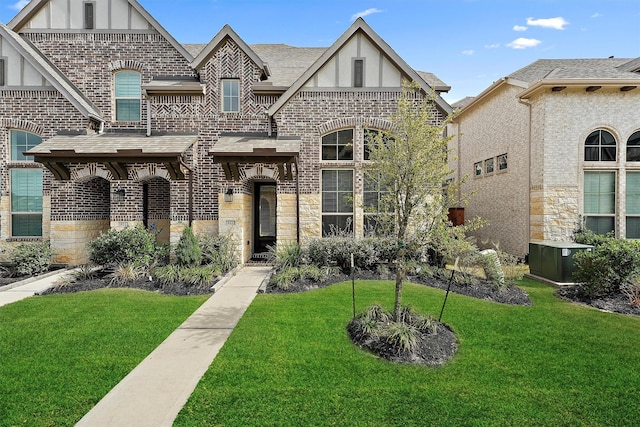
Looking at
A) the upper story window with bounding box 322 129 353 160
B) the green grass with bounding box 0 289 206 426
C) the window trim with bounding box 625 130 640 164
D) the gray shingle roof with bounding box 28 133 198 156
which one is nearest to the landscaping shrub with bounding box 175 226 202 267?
the green grass with bounding box 0 289 206 426

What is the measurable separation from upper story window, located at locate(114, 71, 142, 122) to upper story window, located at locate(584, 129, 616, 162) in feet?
55.9

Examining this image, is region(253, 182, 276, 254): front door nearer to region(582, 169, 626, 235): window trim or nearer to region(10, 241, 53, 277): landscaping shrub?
region(10, 241, 53, 277): landscaping shrub

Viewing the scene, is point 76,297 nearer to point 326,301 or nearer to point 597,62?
point 326,301

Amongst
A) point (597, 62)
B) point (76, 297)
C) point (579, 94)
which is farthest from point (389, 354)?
point (597, 62)

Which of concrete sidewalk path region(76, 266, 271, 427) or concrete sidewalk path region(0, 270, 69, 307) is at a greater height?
concrete sidewalk path region(0, 270, 69, 307)

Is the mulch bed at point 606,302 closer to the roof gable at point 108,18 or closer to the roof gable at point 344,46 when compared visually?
the roof gable at point 344,46

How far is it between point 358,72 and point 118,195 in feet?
32.0

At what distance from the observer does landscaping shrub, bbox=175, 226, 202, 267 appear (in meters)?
10.6

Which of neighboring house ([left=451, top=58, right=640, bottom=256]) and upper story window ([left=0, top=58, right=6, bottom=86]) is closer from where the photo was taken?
upper story window ([left=0, top=58, right=6, bottom=86])

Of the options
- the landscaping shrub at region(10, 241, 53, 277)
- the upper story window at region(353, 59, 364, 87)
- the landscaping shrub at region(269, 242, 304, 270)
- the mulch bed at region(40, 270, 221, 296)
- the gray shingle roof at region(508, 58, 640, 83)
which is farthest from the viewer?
the upper story window at region(353, 59, 364, 87)

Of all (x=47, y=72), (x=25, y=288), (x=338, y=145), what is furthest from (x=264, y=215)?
(x=47, y=72)

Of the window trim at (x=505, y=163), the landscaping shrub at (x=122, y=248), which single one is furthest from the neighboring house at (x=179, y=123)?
the window trim at (x=505, y=163)

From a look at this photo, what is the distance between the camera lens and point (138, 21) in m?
13.8

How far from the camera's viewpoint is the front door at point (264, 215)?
14.6 meters
